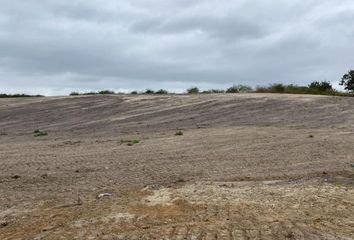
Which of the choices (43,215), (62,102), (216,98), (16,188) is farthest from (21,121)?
(43,215)

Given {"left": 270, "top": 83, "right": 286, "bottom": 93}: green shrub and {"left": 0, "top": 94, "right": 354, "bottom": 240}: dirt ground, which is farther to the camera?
{"left": 270, "top": 83, "right": 286, "bottom": 93}: green shrub

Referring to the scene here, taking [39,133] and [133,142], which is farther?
[39,133]

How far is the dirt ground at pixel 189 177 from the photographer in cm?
805

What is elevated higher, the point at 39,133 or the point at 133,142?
the point at 133,142

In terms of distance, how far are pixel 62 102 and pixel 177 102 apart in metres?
8.29

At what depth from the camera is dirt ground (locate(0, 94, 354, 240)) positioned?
26.4ft

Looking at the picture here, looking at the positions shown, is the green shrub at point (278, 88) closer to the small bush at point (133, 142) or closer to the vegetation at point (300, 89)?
the vegetation at point (300, 89)

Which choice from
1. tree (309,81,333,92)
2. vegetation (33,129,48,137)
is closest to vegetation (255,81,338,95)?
tree (309,81,333,92)

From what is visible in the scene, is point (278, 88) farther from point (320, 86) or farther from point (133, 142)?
point (133, 142)

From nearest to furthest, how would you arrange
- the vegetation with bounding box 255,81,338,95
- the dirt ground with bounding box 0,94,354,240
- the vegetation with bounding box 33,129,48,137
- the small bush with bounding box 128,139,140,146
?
the dirt ground with bounding box 0,94,354,240 < the small bush with bounding box 128,139,140,146 < the vegetation with bounding box 33,129,48,137 < the vegetation with bounding box 255,81,338,95

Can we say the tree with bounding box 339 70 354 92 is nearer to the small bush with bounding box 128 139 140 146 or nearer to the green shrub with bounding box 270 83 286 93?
the green shrub with bounding box 270 83 286 93

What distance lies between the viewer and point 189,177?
12117 millimetres

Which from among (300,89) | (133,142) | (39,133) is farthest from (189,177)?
(300,89)

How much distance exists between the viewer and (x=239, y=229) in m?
7.70
